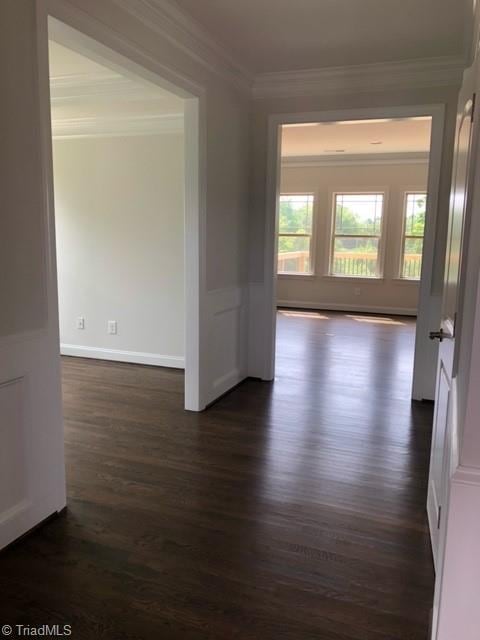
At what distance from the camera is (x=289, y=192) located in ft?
30.5

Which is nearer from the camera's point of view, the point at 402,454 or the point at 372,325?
the point at 402,454

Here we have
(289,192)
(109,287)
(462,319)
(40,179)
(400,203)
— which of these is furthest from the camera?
(289,192)

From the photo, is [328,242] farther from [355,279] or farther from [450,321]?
[450,321]

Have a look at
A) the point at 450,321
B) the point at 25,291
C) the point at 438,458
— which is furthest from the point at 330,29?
the point at 438,458

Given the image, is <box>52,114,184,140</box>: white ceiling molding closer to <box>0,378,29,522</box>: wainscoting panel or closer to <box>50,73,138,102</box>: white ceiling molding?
<box>50,73,138,102</box>: white ceiling molding

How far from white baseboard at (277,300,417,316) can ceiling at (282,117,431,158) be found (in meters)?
2.71

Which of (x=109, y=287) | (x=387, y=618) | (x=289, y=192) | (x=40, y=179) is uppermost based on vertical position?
(x=289, y=192)

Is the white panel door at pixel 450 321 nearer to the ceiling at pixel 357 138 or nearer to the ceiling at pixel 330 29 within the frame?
the ceiling at pixel 330 29

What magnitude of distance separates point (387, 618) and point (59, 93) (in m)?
4.53

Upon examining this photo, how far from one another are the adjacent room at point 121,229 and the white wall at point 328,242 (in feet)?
15.7

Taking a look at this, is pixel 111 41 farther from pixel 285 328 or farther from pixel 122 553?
pixel 285 328

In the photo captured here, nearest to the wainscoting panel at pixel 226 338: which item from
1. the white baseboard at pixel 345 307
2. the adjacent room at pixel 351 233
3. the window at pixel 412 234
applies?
the adjacent room at pixel 351 233

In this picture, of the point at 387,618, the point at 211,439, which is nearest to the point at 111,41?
the point at 211,439

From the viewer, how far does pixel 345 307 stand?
9.14 m
